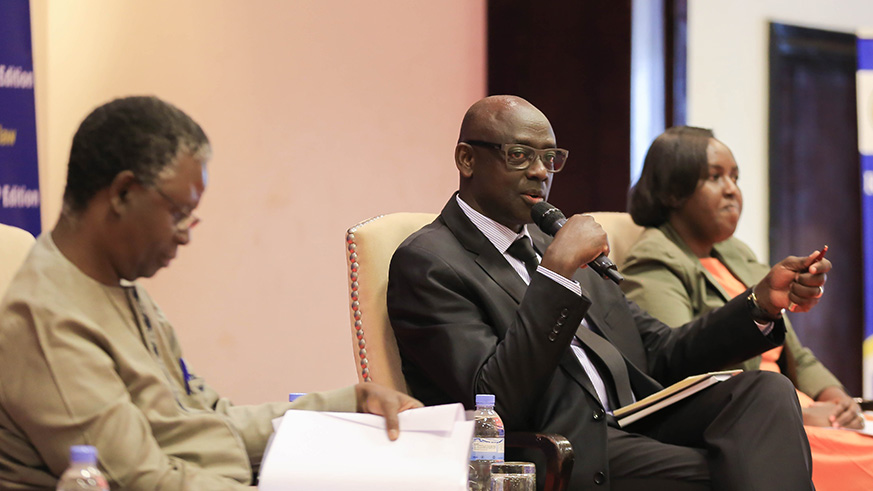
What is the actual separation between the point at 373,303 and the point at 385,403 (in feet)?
3.22

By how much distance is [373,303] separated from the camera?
263cm

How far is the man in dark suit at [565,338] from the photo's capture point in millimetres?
2293

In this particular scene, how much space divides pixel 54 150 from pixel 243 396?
4.13 feet

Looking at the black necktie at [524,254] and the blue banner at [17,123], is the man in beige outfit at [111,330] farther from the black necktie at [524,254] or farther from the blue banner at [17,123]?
the blue banner at [17,123]

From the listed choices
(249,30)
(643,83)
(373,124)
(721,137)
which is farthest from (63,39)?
(721,137)

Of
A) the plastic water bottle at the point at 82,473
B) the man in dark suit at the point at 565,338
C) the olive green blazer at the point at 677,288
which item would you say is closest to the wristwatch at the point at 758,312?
the man in dark suit at the point at 565,338

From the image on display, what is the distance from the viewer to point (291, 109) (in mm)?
4195

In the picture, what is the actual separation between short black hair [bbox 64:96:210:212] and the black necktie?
1328 mm

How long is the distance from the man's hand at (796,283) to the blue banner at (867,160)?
2549mm

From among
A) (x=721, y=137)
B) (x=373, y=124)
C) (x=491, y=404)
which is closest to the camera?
(x=491, y=404)

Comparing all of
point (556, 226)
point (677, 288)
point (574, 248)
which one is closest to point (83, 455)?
point (574, 248)

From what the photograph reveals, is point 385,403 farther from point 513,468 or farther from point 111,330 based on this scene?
point 513,468

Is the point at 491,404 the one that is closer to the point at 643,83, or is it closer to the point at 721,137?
the point at 643,83

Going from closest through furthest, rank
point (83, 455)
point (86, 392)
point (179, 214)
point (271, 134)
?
point (83, 455)
point (86, 392)
point (179, 214)
point (271, 134)
